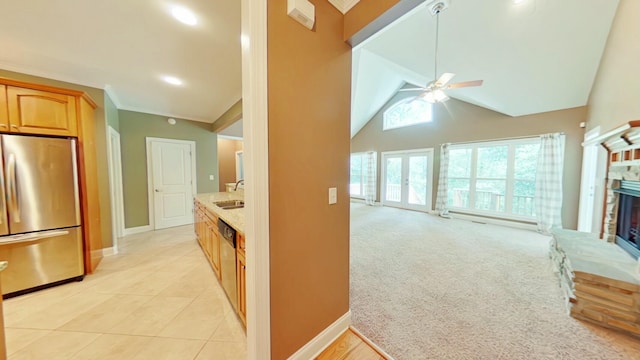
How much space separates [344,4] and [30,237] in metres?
3.58

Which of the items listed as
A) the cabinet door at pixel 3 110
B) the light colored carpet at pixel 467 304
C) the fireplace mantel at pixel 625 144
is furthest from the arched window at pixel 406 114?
the cabinet door at pixel 3 110

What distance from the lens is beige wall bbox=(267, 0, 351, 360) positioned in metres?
1.19

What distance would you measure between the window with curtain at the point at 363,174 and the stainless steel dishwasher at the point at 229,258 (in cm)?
613

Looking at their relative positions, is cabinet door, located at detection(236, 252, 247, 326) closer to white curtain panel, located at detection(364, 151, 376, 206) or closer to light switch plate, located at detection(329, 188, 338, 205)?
light switch plate, located at detection(329, 188, 338, 205)

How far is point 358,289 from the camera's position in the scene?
2248mm

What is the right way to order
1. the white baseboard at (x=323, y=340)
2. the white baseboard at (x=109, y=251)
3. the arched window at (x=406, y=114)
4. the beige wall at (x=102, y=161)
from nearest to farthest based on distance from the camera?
the white baseboard at (x=323, y=340) < the beige wall at (x=102, y=161) < the white baseboard at (x=109, y=251) < the arched window at (x=406, y=114)

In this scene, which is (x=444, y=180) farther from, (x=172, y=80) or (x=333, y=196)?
(x=172, y=80)

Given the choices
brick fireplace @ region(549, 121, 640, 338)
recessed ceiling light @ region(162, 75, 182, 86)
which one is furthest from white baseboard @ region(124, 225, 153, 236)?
brick fireplace @ region(549, 121, 640, 338)

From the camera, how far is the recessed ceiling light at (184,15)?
166 centimetres

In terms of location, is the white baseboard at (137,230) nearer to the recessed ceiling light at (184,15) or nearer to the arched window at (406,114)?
the recessed ceiling light at (184,15)

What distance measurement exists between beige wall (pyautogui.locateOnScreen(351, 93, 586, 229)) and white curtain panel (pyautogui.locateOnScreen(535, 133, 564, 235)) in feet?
0.57

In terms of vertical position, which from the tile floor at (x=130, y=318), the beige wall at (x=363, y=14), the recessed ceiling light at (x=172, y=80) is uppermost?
the recessed ceiling light at (x=172, y=80)

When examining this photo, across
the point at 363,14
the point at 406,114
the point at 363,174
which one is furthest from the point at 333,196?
the point at 363,174

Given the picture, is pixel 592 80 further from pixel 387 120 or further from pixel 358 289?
pixel 358 289
